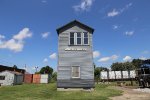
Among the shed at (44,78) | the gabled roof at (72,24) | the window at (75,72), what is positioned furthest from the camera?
the shed at (44,78)

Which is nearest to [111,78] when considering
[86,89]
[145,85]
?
[145,85]

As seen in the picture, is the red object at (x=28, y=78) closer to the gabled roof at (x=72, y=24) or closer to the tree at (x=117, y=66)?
the gabled roof at (x=72, y=24)

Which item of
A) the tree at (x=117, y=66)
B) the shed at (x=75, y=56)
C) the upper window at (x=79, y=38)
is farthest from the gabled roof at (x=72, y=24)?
the tree at (x=117, y=66)

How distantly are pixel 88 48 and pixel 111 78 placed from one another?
49.2m

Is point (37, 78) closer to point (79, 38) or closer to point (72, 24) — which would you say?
point (72, 24)

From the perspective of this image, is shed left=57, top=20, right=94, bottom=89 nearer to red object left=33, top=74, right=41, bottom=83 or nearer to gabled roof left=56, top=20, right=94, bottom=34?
gabled roof left=56, top=20, right=94, bottom=34

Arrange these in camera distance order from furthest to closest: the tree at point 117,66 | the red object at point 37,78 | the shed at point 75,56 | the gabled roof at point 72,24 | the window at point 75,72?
the tree at point 117,66 < the red object at point 37,78 < the gabled roof at point 72,24 < the window at point 75,72 < the shed at point 75,56

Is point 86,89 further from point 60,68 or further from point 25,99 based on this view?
point 25,99

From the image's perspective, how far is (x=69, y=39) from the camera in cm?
2922

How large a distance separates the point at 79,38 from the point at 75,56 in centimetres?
238

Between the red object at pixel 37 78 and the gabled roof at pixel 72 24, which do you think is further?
the red object at pixel 37 78

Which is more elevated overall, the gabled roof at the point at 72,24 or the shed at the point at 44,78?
the gabled roof at the point at 72,24

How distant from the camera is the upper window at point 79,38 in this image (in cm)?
2919

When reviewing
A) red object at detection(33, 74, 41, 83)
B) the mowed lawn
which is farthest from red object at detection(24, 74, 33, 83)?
the mowed lawn
